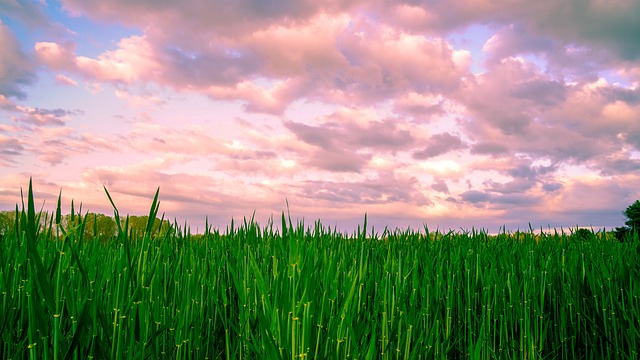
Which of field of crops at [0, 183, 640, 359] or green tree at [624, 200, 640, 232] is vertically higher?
green tree at [624, 200, 640, 232]

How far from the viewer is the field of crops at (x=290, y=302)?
226cm

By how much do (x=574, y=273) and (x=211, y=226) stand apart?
12.1 feet

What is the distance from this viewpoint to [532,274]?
4.09m

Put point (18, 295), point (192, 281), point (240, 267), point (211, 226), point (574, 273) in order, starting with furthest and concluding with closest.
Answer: point (211, 226) → point (574, 273) → point (240, 267) → point (192, 281) → point (18, 295)

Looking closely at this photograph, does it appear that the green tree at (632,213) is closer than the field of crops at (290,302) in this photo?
No

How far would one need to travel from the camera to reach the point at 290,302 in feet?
7.64

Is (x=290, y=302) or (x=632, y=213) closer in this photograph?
(x=290, y=302)

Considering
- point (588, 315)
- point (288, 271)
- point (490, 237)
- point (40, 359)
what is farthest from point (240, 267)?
point (490, 237)

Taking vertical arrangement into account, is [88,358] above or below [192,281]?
below

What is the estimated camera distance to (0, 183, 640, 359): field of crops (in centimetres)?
226

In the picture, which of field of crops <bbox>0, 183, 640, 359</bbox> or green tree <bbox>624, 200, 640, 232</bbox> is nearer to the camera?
field of crops <bbox>0, 183, 640, 359</bbox>

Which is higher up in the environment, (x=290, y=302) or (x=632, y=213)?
(x=632, y=213)

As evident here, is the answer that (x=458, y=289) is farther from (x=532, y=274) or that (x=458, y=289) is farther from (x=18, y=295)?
(x=18, y=295)

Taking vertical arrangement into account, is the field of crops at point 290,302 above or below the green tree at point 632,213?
below
